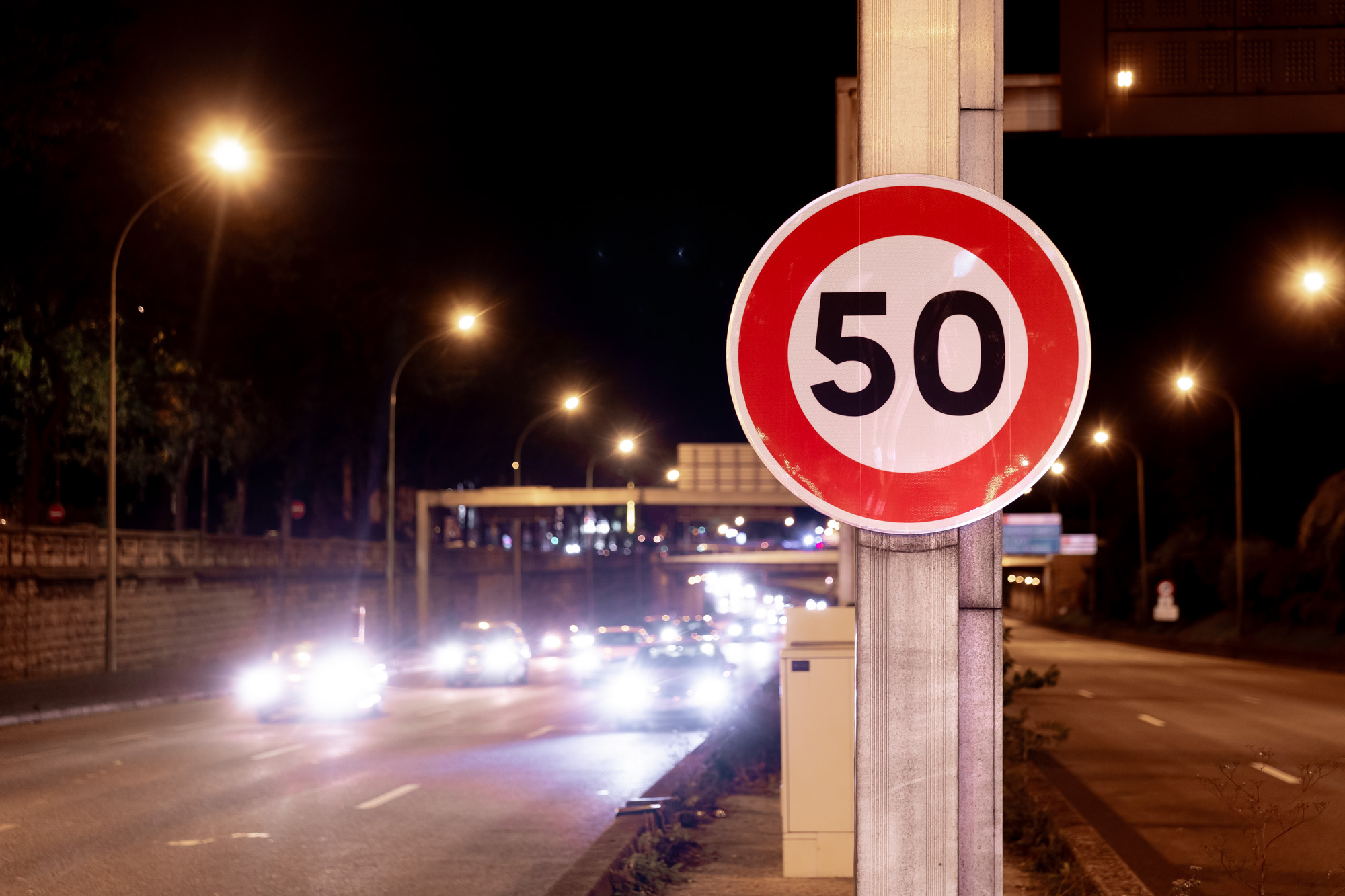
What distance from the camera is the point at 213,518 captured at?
8269cm

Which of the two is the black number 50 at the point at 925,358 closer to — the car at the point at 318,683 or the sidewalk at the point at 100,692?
the car at the point at 318,683

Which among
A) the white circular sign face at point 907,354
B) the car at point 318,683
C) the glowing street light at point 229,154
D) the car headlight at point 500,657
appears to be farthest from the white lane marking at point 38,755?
the car headlight at point 500,657

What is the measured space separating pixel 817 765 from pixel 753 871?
3.56 ft

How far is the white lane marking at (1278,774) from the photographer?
49.7 ft

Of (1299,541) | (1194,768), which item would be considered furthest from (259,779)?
(1299,541)

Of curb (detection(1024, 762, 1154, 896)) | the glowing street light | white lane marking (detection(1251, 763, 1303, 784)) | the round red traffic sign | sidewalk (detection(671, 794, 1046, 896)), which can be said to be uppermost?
the glowing street light

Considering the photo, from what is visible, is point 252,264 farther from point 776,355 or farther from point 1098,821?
point 776,355

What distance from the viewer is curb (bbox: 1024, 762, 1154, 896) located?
796 centimetres

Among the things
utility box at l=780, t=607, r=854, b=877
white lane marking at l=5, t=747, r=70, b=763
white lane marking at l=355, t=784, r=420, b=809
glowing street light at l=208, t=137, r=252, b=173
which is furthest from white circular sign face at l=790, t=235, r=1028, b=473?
glowing street light at l=208, t=137, r=252, b=173

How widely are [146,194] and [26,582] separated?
11.3 metres

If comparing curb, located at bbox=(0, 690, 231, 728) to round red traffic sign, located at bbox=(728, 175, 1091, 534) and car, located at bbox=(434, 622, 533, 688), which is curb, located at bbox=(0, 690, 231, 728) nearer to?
car, located at bbox=(434, 622, 533, 688)

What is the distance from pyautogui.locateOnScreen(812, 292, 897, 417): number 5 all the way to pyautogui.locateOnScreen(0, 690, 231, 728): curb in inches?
989

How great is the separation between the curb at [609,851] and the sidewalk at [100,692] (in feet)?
56.1

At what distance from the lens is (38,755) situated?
19.4 meters
